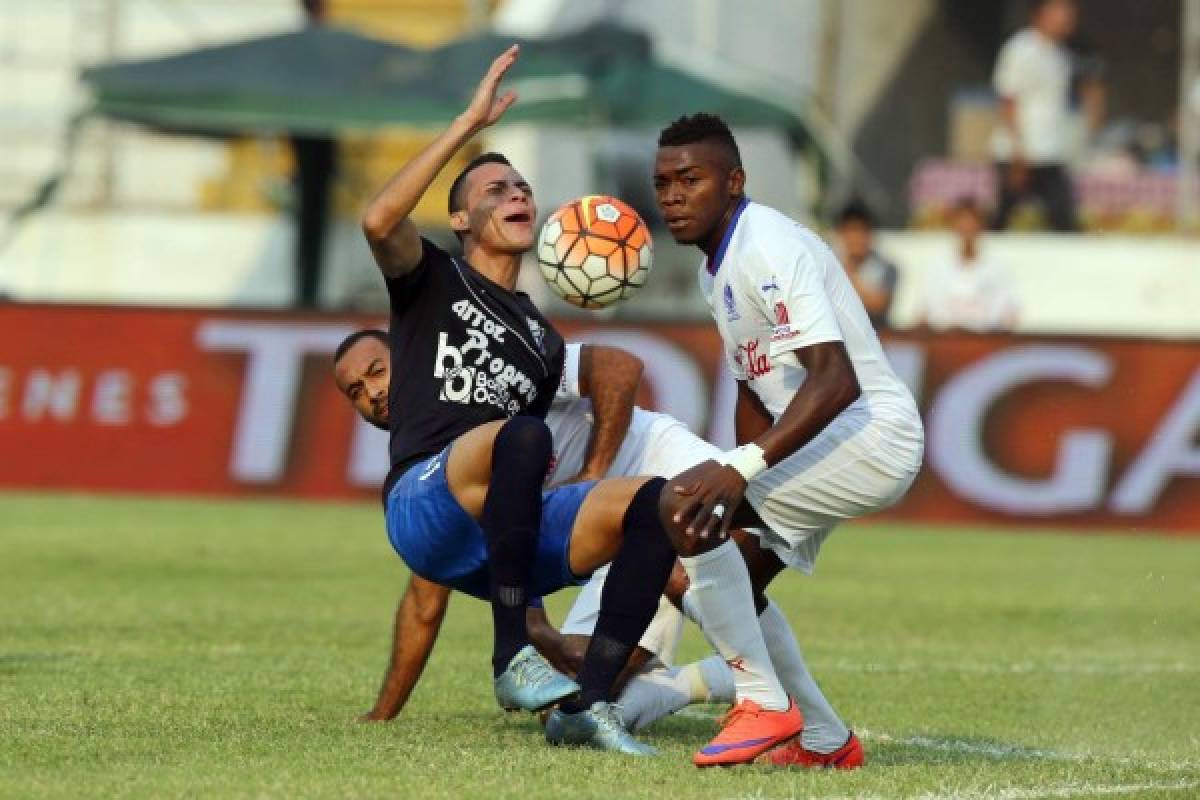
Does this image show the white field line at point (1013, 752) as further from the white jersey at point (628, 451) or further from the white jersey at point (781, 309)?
the white jersey at point (781, 309)

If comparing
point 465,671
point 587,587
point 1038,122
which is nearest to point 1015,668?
point 465,671

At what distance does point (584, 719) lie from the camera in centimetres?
744

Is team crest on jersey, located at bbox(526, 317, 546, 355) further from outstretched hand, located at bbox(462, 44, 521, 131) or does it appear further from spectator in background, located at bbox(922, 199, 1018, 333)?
spectator in background, located at bbox(922, 199, 1018, 333)

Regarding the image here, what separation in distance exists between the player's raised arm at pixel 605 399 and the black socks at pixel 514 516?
1.25 metres

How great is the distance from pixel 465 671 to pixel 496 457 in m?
2.88

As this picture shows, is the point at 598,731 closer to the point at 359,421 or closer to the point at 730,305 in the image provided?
the point at 730,305

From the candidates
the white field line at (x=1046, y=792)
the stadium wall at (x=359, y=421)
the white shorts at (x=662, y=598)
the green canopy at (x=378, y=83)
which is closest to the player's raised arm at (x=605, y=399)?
the white shorts at (x=662, y=598)

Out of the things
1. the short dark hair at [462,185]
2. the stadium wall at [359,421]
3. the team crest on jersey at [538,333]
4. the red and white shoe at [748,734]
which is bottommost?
the stadium wall at [359,421]

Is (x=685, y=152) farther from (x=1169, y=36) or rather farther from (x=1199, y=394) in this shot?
(x=1169, y=36)

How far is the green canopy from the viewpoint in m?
21.6

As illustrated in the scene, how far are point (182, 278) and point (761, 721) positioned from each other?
18315 mm

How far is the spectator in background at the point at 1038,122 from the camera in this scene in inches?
880

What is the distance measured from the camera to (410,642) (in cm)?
831

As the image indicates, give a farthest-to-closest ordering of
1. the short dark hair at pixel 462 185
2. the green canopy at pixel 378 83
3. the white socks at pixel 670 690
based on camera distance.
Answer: the green canopy at pixel 378 83
the white socks at pixel 670 690
the short dark hair at pixel 462 185
